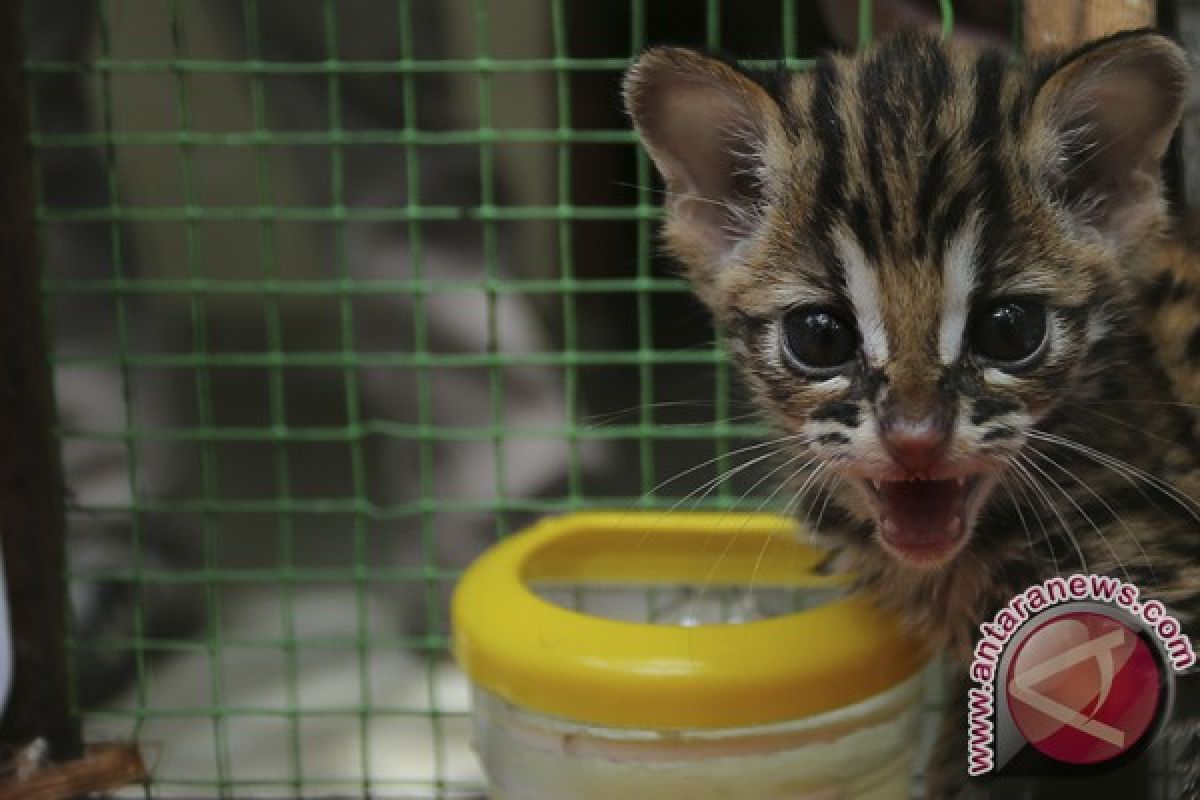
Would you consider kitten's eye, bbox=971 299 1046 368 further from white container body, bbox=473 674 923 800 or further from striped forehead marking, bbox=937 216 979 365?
white container body, bbox=473 674 923 800

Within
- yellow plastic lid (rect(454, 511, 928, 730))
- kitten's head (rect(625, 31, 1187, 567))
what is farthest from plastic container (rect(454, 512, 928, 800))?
kitten's head (rect(625, 31, 1187, 567))

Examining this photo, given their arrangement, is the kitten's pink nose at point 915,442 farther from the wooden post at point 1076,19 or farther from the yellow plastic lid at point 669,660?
the wooden post at point 1076,19

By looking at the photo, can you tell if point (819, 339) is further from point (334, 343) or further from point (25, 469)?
point (334, 343)

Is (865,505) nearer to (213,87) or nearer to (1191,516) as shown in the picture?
(1191,516)

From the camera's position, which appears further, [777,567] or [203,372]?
[203,372]

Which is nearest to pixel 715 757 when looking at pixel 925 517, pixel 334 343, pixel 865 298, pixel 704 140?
pixel 925 517

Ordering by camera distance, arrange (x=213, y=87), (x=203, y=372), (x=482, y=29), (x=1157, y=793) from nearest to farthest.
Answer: (x=1157, y=793)
(x=482, y=29)
(x=203, y=372)
(x=213, y=87)

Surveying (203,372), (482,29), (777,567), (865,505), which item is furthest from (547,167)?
(865,505)
